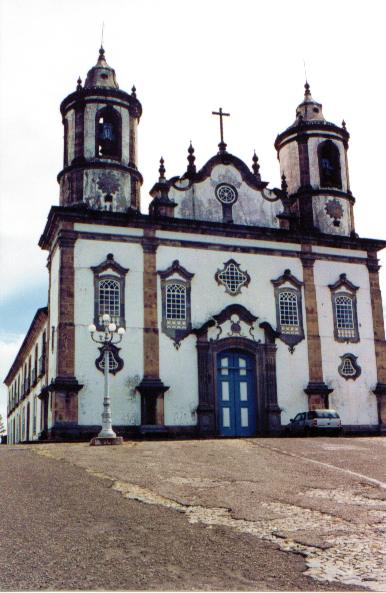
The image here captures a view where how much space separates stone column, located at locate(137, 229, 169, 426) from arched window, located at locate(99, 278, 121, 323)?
0.97m

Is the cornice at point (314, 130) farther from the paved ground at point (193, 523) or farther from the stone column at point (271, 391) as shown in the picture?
the paved ground at point (193, 523)

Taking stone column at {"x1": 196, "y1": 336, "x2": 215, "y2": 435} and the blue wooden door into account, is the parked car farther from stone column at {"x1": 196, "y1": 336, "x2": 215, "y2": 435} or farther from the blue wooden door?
stone column at {"x1": 196, "y1": 336, "x2": 215, "y2": 435}

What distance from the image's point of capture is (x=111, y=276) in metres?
24.6

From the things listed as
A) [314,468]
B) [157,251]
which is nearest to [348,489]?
[314,468]

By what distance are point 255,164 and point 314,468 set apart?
17897mm

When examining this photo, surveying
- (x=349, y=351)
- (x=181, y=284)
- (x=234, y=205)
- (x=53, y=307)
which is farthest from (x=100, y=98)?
(x=349, y=351)

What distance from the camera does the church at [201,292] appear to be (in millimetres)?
23859

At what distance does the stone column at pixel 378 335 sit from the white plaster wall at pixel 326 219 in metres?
1.50

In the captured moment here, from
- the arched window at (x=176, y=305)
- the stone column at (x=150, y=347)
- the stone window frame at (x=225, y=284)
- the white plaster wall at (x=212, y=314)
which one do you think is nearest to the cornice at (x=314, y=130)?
the white plaster wall at (x=212, y=314)

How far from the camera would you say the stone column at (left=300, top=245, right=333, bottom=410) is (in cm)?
2592

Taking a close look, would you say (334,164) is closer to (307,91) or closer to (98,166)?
(307,91)

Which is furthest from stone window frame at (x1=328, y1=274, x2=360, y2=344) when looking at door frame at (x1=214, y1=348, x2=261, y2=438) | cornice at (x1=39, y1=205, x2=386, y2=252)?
door frame at (x1=214, y1=348, x2=261, y2=438)

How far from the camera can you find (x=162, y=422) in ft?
78.0

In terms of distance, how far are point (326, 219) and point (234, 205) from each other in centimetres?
421
